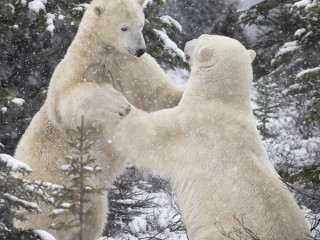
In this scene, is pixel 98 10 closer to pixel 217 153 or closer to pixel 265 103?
pixel 217 153

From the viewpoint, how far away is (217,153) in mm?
4121

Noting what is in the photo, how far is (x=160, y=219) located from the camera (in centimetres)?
741

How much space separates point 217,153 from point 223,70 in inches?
21.1

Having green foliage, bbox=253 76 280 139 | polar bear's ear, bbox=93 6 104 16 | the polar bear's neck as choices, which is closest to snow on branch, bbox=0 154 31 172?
the polar bear's neck

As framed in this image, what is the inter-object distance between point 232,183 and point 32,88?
4.25 m

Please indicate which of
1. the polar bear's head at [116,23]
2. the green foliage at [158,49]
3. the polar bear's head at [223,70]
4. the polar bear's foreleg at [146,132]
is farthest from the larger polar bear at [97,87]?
the green foliage at [158,49]

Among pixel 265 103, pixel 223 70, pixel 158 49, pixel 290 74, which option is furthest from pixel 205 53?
pixel 265 103

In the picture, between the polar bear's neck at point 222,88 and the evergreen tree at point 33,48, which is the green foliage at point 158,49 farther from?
the polar bear's neck at point 222,88

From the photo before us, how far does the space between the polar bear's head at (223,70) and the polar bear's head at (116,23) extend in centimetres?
51

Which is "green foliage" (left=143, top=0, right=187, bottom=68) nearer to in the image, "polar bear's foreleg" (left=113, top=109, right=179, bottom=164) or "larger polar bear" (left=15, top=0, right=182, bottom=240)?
"larger polar bear" (left=15, top=0, right=182, bottom=240)

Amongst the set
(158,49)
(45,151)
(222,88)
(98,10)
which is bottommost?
(45,151)

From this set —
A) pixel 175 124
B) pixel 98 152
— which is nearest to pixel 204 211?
pixel 175 124

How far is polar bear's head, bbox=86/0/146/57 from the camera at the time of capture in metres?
4.59

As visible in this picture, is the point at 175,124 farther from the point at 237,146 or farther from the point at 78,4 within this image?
the point at 78,4
